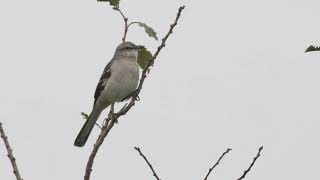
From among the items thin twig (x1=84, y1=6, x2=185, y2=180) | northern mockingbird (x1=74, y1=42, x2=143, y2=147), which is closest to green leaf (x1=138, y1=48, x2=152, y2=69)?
thin twig (x1=84, y1=6, x2=185, y2=180)

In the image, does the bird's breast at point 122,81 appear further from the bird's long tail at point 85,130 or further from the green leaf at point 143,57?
the green leaf at point 143,57

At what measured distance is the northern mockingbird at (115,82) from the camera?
9000 mm

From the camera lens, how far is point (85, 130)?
30.6 ft

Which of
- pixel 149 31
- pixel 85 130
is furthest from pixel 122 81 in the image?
pixel 149 31

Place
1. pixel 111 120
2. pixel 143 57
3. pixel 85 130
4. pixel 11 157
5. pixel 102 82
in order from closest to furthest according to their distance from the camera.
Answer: pixel 11 157
pixel 111 120
pixel 143 57
pixel 85 130
pixel 102 82

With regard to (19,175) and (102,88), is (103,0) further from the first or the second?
(102,88)

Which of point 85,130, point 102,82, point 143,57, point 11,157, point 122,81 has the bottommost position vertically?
point 85,130

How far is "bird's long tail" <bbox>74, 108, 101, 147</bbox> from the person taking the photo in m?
9.23

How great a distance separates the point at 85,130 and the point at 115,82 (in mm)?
864

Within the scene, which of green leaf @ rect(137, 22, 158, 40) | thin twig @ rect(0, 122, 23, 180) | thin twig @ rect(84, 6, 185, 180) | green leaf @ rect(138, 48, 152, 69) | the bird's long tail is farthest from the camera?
the bird's long tail

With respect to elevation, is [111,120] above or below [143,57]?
below

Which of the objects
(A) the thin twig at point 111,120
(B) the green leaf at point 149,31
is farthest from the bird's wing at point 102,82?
(A) the thin twig at point 111,120

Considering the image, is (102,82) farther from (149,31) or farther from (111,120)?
(111,120)

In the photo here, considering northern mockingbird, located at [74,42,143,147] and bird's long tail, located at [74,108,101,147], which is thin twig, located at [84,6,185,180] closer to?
northern mockingbird, located at [74,42,143,147]
